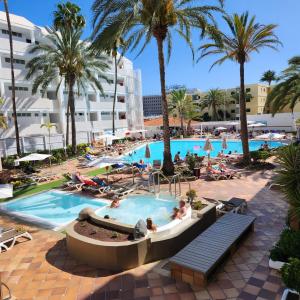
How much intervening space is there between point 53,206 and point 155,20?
11.2m

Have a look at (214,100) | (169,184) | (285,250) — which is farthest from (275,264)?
(214,100)

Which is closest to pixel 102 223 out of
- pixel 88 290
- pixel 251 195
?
pixel 88 290

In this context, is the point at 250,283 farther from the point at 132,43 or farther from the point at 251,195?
the point at 132,43

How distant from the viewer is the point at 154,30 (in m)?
16.2

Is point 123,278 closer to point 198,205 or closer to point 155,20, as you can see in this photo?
point 198,205

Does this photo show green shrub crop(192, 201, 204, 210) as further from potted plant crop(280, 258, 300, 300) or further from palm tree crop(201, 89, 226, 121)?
palm tree crop(201, 89, 226, 121)

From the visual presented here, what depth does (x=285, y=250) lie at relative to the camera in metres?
6.55

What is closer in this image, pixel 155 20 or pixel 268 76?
pixel 155 20

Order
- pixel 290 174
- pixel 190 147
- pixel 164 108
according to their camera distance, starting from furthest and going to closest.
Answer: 1. pixel 190 147
2. pixel 164 108
3. pixel 290 174

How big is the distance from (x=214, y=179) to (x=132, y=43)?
380 inches

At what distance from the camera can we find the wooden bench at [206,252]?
6480 millimetres

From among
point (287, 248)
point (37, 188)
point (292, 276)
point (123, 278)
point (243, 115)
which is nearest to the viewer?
point (292, 276)

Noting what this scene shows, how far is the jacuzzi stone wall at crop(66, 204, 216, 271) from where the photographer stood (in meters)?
7.39

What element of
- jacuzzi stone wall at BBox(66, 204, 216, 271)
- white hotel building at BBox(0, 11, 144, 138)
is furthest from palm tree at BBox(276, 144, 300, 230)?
white hotel building at BBox(0, 11, 144, 138)
